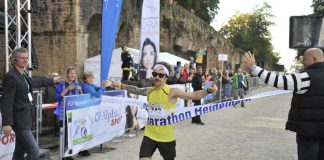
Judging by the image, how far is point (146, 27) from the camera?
1430 cm

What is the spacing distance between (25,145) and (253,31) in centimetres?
8191

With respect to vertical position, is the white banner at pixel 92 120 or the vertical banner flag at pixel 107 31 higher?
the vertical banner flag at pixel 107 31

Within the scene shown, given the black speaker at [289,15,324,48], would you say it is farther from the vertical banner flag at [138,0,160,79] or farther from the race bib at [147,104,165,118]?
the vertical banner flag at [138,0,160,79]

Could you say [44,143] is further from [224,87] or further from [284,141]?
[224,87]

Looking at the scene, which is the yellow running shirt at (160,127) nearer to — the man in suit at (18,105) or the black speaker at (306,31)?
the man in suit at (18,105)

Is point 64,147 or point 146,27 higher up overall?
point 146,27

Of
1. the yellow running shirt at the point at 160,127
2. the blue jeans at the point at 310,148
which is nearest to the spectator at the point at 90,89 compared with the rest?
the yellow running shirt at the point at 160,127

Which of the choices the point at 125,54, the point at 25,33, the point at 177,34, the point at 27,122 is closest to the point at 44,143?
the point at 25,33

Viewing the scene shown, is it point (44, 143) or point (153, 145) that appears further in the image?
point (44, 143)

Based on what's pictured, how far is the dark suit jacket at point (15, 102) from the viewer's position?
547 cm

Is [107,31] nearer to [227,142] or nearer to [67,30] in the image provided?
[227,142]

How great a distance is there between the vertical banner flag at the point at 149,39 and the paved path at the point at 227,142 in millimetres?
2062

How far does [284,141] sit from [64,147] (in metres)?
5.66

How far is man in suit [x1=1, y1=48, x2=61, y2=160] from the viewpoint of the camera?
5.48m
